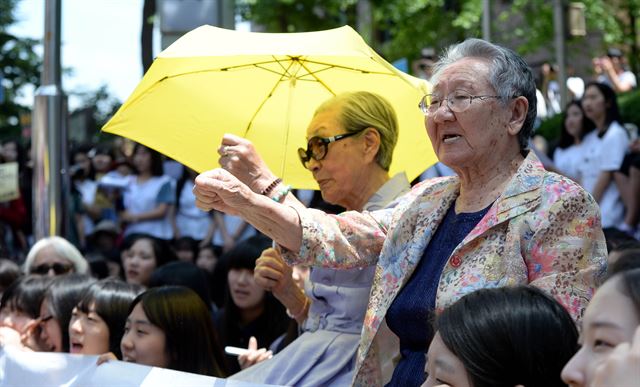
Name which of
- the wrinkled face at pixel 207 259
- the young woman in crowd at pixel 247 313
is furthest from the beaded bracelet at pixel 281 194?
the wrinkled face at pixel 207 259

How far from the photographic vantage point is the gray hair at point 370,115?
4832 mm

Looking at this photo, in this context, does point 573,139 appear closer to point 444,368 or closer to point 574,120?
point 574,120

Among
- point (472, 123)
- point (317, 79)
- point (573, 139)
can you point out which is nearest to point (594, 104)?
point (573, 139)

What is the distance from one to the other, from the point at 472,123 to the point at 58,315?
315 centimetres

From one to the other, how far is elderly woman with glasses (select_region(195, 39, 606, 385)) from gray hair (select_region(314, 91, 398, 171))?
578 mm

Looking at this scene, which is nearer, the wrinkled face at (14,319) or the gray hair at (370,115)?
the gray hair at (370,115)

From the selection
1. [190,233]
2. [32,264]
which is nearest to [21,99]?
[190,233]

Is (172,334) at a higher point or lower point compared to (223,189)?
lower

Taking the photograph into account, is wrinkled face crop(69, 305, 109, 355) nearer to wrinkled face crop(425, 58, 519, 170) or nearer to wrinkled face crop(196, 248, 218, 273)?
wrinkled face crop(425, 58, 519, 170)

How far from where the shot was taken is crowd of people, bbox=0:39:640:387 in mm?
2955

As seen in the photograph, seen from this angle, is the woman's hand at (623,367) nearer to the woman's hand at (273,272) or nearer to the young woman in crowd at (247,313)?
the woman's hand at (273,272)

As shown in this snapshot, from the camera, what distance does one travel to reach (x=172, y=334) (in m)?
5.62

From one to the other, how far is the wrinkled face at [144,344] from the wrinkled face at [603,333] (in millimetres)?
3308

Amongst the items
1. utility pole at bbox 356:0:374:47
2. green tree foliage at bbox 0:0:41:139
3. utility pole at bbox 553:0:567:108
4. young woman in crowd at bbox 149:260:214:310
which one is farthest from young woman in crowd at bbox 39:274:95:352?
green tree foliage at bbox 0:0:41:139
